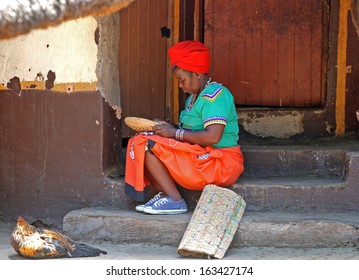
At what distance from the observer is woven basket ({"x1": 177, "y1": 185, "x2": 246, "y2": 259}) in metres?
5.82

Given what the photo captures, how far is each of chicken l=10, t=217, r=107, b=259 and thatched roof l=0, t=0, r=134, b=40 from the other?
2.67m

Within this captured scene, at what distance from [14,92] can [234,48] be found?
2.11 meters

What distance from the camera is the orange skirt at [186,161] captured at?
6230mm

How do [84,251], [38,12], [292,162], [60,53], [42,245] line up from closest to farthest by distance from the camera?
[38,12] → [42,245] → [84,251] → [60,53] → [292,162]

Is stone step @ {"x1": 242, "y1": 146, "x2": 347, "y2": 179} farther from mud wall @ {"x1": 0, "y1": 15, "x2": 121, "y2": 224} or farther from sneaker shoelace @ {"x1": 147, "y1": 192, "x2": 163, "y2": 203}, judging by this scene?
mud wall @ {"x1": 0, "y1": 15, "x2": 121, "y2": 224}

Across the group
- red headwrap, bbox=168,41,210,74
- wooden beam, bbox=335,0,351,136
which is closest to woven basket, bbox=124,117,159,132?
red headwrap, bbox=168,41,210,74

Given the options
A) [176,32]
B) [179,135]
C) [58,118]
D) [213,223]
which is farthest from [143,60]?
[213,223]

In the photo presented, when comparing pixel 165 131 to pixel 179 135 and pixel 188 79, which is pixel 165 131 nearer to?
pixel 179 135

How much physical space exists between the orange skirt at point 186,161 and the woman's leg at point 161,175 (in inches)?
1.3

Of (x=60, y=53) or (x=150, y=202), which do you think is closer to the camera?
(x=150, y=202)

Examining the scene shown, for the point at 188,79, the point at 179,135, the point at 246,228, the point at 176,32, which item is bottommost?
the point at 246,228

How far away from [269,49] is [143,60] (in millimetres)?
1214

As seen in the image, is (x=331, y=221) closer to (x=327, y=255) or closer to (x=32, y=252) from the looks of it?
(x=327, y=255)

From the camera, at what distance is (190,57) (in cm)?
630
